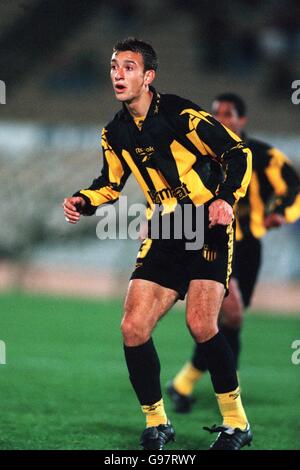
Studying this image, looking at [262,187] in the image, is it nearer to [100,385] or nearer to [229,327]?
[229,327]

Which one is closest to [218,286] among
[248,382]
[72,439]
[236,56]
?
[72,439]

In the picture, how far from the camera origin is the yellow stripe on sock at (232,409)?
432 cm

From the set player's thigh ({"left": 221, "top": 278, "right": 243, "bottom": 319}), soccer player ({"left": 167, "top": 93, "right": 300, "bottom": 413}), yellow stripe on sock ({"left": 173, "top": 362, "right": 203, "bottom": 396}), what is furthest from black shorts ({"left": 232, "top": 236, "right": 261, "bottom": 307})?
yellow stripe on sock ({"left": 173, "top": 362, "right": 203, "bottom": 396})

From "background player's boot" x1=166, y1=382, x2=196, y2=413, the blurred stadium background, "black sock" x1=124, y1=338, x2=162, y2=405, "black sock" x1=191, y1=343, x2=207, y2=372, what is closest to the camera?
"black sock" x1=124, y1=338, x2=162, y2=405

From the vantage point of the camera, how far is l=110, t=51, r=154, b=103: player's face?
4.27m

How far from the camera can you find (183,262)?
4.40 metres

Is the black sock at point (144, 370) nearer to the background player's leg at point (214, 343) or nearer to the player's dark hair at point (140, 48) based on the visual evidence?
the background player's leg at point (214, 343)

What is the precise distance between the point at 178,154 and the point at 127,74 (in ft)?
1.50

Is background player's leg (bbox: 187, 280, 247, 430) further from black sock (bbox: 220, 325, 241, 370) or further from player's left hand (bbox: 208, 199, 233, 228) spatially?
black sock (bbox: 220, 325, 241, 370)

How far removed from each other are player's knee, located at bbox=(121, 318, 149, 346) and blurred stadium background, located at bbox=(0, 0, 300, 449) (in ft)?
2.09

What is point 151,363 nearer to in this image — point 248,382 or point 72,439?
point 72,439

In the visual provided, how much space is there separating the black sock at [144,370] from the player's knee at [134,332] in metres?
0.03

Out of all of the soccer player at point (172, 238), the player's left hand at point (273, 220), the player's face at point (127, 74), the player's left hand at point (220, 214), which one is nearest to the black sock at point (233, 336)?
the player's left hand at point (273, 220)
